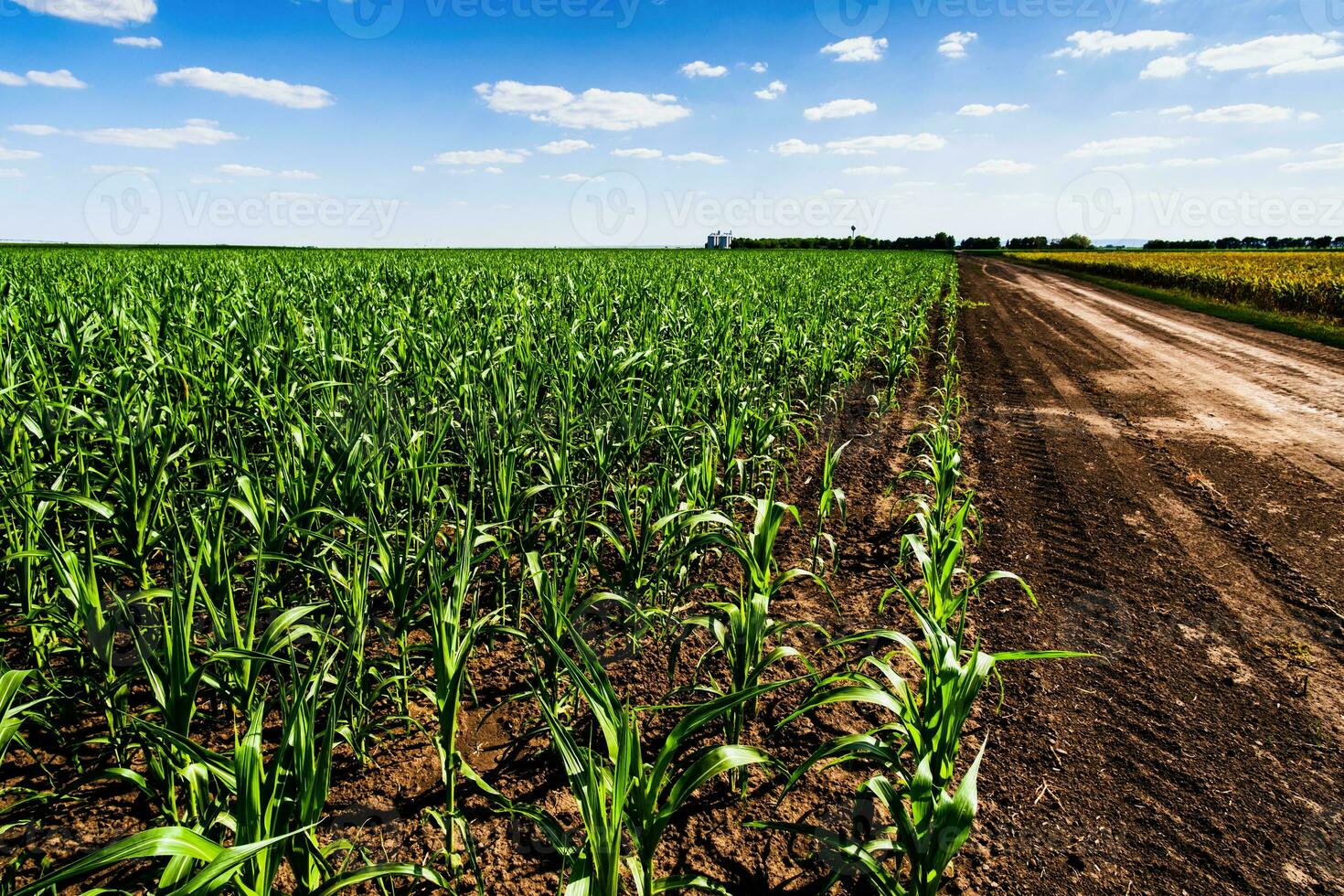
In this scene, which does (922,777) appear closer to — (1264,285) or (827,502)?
(827,502)

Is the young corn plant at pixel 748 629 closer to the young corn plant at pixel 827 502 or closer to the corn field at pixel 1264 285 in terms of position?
the young corn plant at pixel 827 502

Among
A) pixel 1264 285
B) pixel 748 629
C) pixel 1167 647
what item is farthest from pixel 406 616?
pixel 1264 285

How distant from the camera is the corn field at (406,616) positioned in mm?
1638

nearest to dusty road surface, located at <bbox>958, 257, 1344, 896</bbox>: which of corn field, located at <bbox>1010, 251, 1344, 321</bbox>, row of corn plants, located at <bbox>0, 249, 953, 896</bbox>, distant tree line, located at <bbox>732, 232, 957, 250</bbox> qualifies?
row of corn plants, located at <bbox>0, 249, 953, 896</bbox>

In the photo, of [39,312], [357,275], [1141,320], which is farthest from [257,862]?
[1141,320]

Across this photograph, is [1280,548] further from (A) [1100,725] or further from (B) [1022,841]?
(B) [1022,841]

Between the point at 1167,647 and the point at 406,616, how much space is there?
3.48 m

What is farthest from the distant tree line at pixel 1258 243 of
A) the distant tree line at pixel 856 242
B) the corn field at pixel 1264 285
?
the corn field at pixel 1264 285

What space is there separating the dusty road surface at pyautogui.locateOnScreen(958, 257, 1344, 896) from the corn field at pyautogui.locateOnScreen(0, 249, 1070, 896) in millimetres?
338

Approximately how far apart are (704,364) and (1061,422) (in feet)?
13.7

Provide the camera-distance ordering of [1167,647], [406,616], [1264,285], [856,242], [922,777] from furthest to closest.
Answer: [856,242] < [1264,285] < [1167,647] < [406,616] < [922,777]

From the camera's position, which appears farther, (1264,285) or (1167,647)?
(1264,285)

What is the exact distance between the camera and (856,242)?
103938 mm

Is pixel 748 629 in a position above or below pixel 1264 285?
below
